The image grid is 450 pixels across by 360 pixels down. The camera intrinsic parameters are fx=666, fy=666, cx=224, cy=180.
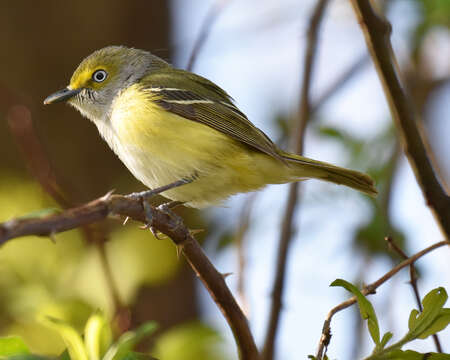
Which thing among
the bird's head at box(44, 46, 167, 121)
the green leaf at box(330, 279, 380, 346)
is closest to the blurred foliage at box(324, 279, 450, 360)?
the green leaf at box(330, 279, 380, 346)

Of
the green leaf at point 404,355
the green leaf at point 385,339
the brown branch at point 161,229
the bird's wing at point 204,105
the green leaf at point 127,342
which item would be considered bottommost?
the green leaf at point 127,342

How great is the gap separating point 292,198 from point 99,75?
1503 mm

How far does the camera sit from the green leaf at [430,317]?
1.81m

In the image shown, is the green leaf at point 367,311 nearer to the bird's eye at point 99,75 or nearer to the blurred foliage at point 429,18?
the bird's eye at point 99,75

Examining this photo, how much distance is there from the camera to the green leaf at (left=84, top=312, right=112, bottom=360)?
1.78 metres

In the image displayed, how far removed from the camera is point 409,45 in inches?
217

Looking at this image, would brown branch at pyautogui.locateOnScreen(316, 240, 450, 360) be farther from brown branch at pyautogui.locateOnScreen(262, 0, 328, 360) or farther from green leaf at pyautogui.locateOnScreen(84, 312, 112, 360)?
brown branch at pyautogui.locateOnScreen(262, 0, 328, 360)

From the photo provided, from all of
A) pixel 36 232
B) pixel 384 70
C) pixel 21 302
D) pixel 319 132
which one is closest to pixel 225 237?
pixel 319 132

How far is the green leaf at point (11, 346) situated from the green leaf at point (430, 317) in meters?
1.01

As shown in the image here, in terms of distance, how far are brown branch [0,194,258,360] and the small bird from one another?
1092mm

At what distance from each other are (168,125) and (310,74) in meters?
0.94

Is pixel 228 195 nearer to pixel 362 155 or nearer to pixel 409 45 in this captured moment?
pixel 362 155

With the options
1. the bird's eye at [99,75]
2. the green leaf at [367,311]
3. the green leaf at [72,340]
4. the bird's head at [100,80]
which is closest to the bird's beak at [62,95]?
the bird's head at [100,80]

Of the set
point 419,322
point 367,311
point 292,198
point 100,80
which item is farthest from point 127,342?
point 100,80
